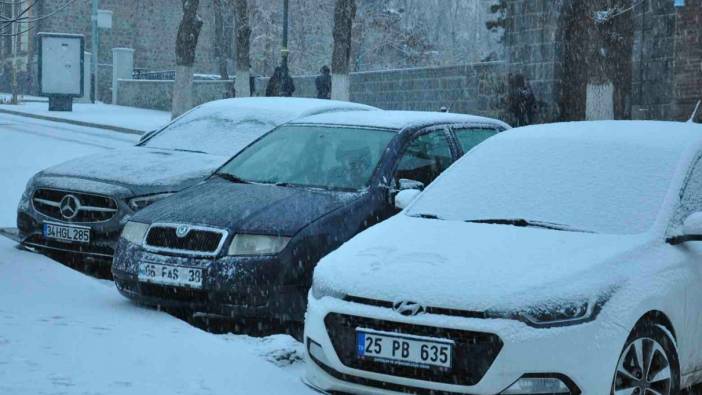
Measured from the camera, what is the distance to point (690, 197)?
5.87 meters

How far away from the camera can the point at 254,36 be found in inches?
2201

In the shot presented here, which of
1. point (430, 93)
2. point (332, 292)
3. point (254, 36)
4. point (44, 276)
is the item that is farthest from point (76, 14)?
point (332, 292)

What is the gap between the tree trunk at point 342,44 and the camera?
26.4 meters

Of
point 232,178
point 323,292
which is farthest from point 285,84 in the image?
point 323,292

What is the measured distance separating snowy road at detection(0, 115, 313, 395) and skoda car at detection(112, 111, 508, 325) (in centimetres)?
23

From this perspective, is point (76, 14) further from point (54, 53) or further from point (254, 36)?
point (54, 53)

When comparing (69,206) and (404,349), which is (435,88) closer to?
(69,206)

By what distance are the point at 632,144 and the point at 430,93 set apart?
918 inches

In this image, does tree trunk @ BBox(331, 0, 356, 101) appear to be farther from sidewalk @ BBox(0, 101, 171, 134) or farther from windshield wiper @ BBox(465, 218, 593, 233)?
windshield wiper @ BBox(465, 218, 593, 233)

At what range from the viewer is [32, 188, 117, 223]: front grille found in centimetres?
885

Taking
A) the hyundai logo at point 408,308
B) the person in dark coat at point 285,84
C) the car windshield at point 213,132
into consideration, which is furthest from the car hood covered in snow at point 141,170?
the person in dark coat at point 285,84

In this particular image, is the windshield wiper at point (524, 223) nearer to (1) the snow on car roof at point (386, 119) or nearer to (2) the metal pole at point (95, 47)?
(1) the snow on car roof at point (386, 119)

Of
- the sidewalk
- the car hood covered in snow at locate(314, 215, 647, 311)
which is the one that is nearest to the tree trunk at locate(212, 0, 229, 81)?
the sidewalk

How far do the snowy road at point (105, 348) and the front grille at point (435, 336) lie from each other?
611mm
